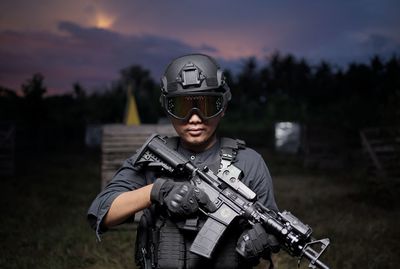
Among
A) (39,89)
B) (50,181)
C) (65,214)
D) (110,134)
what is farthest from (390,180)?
(39,89)

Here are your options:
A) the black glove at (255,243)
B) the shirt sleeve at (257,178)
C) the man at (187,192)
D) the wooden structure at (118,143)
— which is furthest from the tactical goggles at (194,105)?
the wooden structure at (118,143)

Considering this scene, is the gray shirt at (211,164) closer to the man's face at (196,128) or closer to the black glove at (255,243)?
the man's face at (196,128)

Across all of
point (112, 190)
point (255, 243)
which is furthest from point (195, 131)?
point (255, 243)

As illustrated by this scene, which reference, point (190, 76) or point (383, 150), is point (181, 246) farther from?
point (383, 150)

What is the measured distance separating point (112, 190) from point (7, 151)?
1228 centimetres

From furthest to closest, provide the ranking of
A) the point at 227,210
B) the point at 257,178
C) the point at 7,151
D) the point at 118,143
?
the point at 7,151 < the point at 118,143 < the point at 257,178 < the point at 227,210

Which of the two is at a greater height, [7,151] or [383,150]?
[383,150]

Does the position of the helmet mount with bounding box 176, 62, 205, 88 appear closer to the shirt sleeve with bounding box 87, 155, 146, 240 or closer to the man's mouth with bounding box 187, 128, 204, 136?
the man's mouth with bounding box 187, 128, 204, 136

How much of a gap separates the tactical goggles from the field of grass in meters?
3.18

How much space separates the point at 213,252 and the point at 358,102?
55.9 feet

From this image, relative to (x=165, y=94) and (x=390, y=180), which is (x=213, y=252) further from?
(x=390, y=180)

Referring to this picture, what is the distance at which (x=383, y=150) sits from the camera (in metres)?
10.7

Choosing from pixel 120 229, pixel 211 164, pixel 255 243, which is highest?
pixel 211 164

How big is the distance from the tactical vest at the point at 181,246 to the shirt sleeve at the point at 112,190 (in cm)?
22
